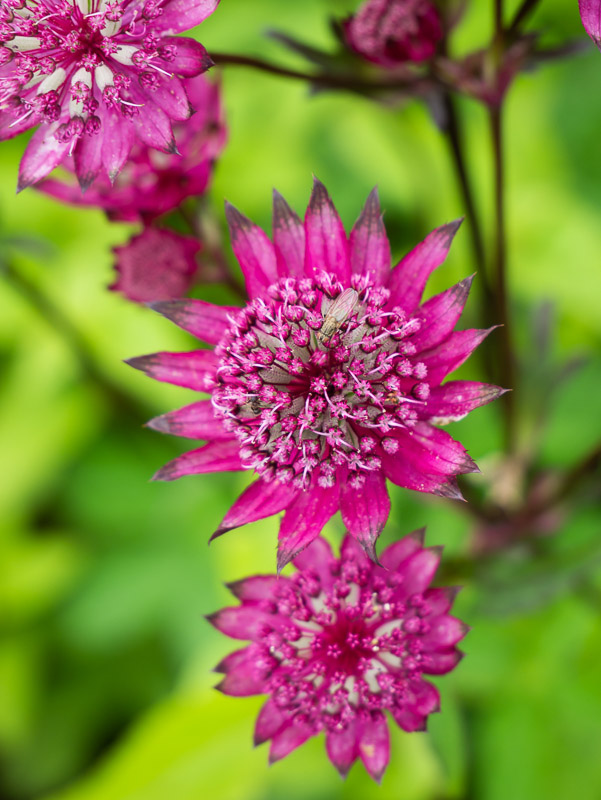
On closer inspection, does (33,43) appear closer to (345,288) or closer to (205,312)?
(205,312)

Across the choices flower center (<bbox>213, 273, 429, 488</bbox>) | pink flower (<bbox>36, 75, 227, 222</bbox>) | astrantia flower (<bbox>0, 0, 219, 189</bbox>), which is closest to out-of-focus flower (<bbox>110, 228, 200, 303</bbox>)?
pink flower (<bbox>36, 75, 227, 222</bbox>)

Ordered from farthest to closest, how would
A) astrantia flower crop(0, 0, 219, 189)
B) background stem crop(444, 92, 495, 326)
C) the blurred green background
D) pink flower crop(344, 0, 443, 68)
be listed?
the blurred green background
background stem crop(444, 92, 495, 326)
pink flower crop(344, 0, 443, 68)
astrantia flower crop(0, 0, 219, 189)

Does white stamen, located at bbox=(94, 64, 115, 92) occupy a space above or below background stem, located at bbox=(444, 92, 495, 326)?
above

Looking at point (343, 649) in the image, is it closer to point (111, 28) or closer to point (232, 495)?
point (111, 28)

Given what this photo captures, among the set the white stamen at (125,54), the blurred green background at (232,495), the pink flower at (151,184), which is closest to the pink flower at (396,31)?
the pink flower at (151,184)

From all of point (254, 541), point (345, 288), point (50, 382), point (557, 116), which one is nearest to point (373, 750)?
point (345, 288)

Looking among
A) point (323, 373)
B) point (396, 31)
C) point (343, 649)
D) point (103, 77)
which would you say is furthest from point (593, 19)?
point (343, 649)

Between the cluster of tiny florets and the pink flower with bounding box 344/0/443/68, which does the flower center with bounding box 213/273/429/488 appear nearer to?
the cluster of tiny florets
